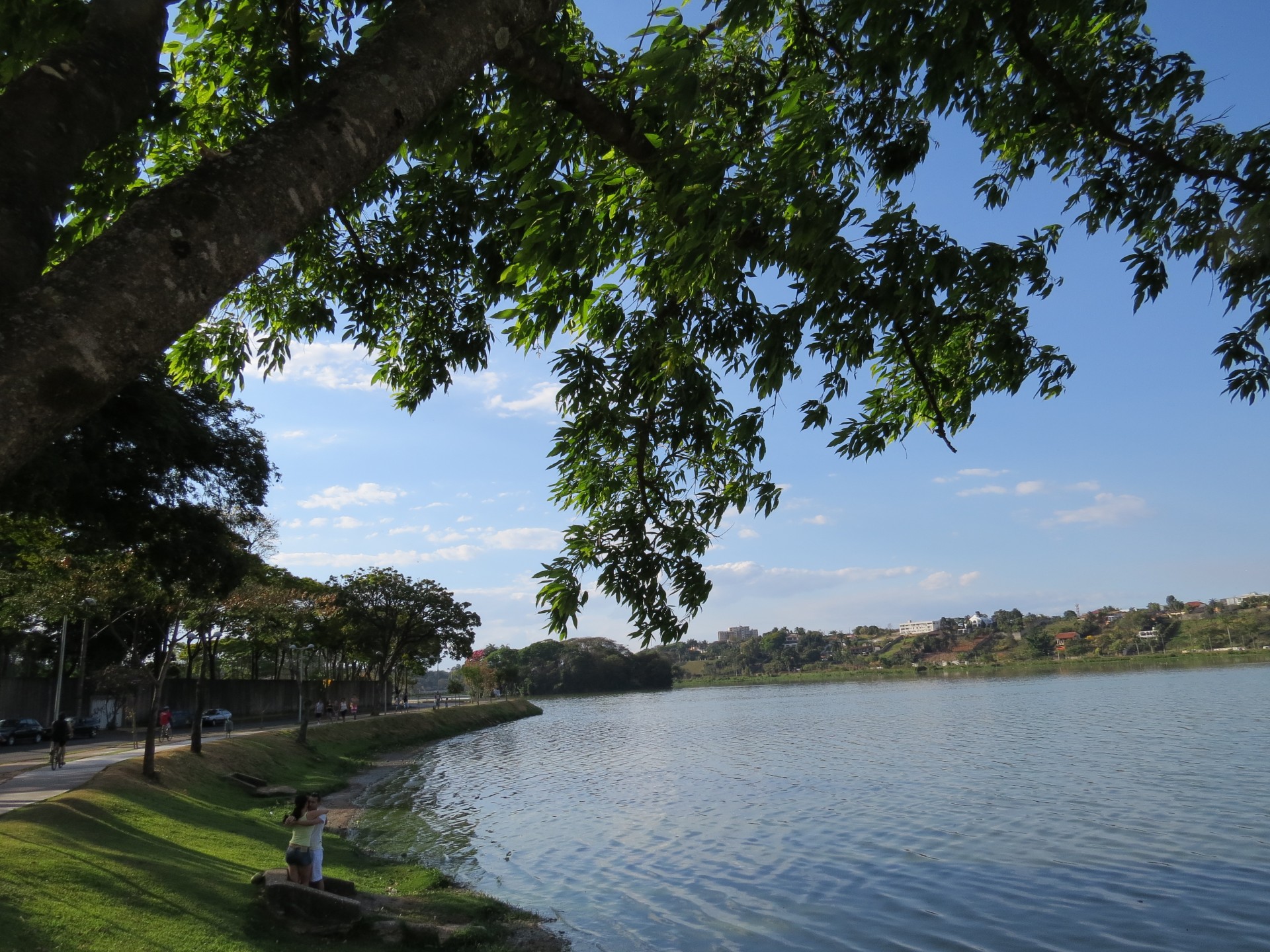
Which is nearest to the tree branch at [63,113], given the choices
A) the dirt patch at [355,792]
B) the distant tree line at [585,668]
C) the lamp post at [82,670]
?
the dirt patch at [355,792]

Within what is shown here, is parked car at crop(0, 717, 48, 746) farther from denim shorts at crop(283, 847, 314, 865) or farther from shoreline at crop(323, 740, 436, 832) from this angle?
denim shorts at crop(283, 847, 314, 865)

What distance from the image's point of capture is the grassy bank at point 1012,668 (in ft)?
381

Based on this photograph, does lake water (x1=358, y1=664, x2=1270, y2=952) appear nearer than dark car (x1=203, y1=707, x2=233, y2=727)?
Yes

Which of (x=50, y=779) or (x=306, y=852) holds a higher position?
(x=50, y=779)

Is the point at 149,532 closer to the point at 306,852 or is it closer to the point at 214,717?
the point at 306,852

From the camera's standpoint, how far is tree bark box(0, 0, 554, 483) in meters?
2.14

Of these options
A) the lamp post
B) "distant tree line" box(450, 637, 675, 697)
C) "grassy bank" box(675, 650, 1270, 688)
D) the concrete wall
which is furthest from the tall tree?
"grassy bank" box(675, 650, 1270, 688)

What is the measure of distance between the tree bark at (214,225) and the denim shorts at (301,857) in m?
10.7

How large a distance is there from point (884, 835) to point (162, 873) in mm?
14061

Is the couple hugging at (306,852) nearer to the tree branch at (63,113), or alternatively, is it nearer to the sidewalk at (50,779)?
the sidewalk at (50,779)

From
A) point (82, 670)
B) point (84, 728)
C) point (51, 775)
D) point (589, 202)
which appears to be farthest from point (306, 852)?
point (84, 728)

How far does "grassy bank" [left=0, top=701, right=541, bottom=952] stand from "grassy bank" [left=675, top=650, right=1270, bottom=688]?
11558cm

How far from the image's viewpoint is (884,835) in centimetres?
1833

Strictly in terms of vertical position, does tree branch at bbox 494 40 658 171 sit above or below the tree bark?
above
